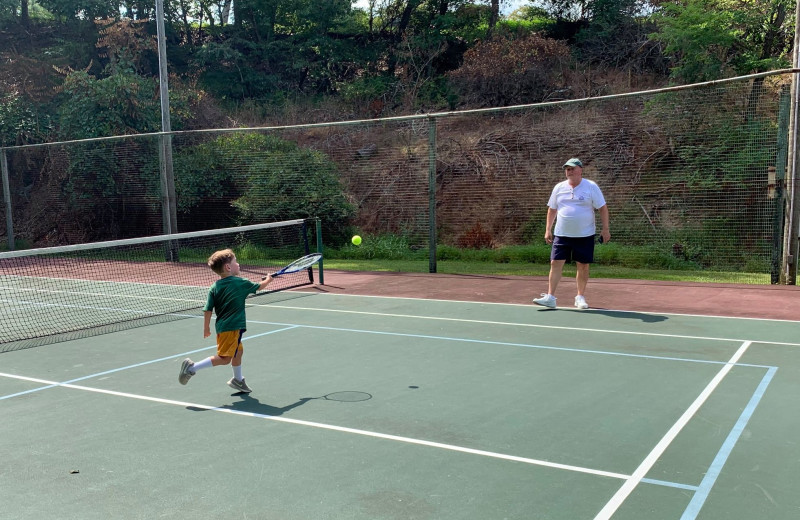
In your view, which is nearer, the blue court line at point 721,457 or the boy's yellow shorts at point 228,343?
the blue court line at point 721,457

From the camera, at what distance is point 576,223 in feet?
30.3

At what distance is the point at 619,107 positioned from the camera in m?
19.8

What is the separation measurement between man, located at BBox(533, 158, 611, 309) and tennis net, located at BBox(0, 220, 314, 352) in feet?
14.5

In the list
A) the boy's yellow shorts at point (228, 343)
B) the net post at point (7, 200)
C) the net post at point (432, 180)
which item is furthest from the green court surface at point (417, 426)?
the net post at point (7, 200)

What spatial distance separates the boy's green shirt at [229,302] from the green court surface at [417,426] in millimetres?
585

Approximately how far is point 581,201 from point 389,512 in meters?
6.49

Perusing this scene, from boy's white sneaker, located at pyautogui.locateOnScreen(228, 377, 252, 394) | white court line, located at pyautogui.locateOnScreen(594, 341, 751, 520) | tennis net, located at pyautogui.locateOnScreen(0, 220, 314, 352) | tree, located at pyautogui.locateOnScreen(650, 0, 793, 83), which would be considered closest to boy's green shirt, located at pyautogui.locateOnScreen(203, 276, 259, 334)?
boy's white sneaker, located at pyautogui.locateOnScreen(228, 377, 252, 394)

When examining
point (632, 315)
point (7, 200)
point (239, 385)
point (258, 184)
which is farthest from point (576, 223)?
point (7, 200)

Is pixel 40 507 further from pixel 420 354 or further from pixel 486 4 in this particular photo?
pixel 486 4

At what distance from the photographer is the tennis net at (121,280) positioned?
909 cm

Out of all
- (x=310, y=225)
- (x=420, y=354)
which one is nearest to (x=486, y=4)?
(x=310, y=225)

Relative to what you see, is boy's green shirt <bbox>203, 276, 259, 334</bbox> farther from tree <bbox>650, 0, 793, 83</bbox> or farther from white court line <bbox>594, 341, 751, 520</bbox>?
tree <bbox>650, 0, 793, 83</bbox>

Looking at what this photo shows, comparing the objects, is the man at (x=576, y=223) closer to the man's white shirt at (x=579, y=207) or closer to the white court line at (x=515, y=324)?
the man's white shirt at (x=579, y=207)

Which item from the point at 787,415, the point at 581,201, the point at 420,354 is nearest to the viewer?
the point at 787,415
